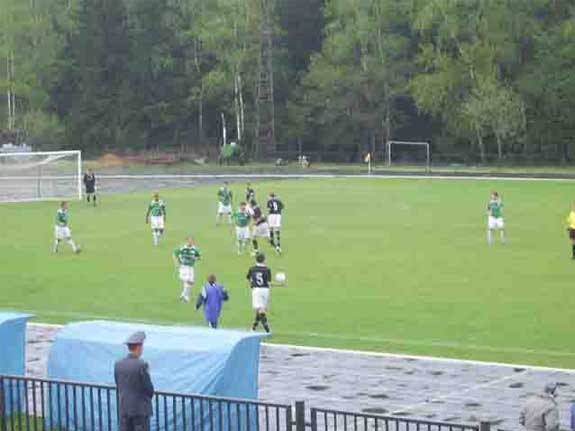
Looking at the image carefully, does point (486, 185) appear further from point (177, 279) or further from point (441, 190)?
point (177, 279)

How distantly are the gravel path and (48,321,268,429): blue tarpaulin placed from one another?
275 centimetres

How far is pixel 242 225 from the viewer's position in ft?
127

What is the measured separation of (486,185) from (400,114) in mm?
28386

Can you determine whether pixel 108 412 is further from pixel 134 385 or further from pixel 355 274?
pixel 355 274

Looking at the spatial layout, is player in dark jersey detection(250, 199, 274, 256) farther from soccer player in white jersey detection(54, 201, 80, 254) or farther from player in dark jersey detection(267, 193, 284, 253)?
soccer player in white jersey detection(54, 201, 80, 254)

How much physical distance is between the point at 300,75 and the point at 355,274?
6593cm

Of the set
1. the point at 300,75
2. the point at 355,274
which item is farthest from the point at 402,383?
the point at 300,75

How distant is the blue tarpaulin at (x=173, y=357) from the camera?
55.4 feet

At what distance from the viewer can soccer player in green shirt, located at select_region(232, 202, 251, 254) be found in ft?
125

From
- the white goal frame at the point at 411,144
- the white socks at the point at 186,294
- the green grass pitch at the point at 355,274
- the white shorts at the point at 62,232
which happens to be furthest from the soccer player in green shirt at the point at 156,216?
the white goal frame at the point at 411,144

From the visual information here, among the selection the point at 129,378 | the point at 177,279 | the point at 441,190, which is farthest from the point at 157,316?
the point at 441,190

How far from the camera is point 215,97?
323 ft

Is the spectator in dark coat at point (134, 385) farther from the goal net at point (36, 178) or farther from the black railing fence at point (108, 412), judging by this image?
the goal net at point (36, 178)

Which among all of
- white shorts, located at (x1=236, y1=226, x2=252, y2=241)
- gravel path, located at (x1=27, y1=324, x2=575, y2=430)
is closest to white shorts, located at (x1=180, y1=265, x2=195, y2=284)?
gravel path, located at (x1=27, y1=324, x2=575, y2=430)
